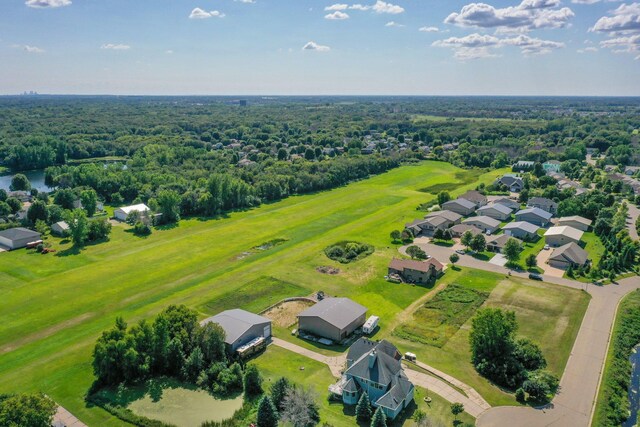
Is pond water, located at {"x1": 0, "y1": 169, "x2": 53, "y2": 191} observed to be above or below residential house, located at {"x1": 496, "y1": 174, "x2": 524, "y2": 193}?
below

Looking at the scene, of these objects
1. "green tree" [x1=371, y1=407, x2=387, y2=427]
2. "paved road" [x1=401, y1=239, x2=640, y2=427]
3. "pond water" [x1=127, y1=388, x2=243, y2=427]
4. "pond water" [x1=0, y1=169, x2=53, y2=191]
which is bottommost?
"pond water" [x1=127, y1=388, x2=243, y2=427]

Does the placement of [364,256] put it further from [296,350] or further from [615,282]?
[615,282]

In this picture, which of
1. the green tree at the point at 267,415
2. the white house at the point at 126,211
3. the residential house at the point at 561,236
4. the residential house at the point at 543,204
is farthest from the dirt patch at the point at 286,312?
the residential house at the point at 543,204

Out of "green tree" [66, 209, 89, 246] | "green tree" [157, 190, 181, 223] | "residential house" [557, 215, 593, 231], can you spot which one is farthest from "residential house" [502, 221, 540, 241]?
"green tree" [66, 209, 89, 246]

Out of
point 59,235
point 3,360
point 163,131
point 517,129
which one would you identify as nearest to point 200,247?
point 59,235

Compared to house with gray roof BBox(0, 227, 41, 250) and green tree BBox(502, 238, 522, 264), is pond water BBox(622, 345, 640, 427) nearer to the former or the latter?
green tree BBox(502, 238, 522, 264)

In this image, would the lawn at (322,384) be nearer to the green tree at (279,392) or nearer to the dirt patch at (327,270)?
the green tree at (279,392)
